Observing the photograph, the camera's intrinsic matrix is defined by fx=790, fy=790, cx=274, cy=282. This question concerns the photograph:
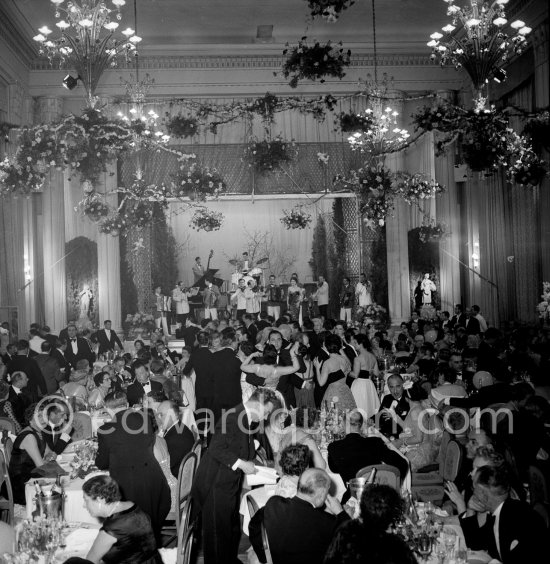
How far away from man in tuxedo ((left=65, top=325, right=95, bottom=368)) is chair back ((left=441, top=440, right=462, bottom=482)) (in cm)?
787

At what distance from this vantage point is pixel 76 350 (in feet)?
43.1

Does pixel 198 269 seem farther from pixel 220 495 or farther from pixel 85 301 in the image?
pixel 220 495

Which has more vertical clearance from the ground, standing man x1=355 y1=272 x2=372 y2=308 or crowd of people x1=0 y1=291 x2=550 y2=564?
standing man x1=355 y1=272 x2=372 y2=308

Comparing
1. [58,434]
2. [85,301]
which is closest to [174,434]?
[58,434]

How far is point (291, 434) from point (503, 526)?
8.09ft

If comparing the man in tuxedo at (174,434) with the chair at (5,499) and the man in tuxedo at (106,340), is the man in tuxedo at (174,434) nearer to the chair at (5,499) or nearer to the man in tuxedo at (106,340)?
the chair at (5,499)

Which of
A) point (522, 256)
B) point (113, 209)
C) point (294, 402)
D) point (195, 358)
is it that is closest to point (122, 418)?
point (195, 358)

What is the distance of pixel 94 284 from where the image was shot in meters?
21.4

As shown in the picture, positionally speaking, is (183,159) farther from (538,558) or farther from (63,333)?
(538,558)

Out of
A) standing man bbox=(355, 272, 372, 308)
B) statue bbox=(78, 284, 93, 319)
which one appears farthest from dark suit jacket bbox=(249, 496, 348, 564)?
statue bbox=(78, 284, 93, 319)

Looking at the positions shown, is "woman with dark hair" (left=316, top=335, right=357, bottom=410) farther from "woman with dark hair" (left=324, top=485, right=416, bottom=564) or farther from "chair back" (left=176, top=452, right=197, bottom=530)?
"woman with dark hair" (left=324, top=485, right=416, bottom=564)

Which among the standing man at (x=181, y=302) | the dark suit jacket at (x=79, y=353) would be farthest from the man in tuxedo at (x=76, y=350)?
the standing man at (x=181, y=302)

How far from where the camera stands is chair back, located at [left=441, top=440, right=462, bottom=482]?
20.9 feet

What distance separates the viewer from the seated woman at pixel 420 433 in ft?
24.2
